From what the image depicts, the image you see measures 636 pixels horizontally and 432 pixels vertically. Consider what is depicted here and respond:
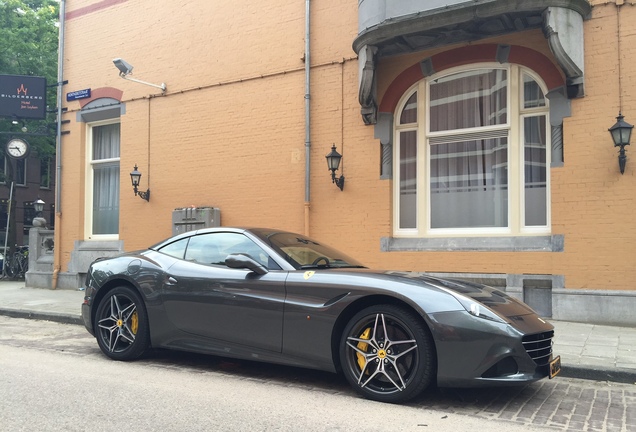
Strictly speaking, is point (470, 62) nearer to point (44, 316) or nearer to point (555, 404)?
point (555, 404)

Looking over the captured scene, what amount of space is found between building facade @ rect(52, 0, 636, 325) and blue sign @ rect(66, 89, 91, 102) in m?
0.09

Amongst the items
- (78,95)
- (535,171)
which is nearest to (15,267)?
(78,95)

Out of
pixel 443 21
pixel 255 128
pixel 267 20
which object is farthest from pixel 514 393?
pixel 267 20

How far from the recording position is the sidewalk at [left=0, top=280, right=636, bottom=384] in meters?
5.33

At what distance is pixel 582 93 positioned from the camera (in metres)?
8.23

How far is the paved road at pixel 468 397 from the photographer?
13.0ft

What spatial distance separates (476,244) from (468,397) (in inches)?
186

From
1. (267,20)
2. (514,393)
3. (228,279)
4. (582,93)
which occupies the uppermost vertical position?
(267,20)

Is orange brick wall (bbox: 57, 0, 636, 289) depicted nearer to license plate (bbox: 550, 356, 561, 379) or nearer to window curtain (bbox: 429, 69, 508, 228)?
window curtain (bbox: 429, 69, 508, 228)

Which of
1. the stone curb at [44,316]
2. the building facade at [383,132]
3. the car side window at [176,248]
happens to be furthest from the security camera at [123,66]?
the car side window at [176,248]

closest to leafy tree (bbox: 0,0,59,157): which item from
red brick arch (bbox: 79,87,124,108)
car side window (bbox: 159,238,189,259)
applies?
red brick arch (bbox: 79,87,124,108)

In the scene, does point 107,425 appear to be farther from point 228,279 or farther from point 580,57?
point 580,57

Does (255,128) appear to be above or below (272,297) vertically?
above

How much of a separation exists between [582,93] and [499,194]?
195cm
